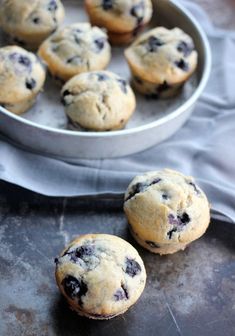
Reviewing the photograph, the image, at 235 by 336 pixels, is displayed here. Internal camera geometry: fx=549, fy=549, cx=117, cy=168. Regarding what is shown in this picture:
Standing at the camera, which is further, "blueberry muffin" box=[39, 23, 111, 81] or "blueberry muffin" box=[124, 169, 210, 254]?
"blueberry muffin" box=[39, 23, 111, 81]

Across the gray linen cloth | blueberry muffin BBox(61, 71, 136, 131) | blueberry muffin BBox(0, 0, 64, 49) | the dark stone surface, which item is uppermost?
blueberry muffin BBox(0, 0, 64, 49)

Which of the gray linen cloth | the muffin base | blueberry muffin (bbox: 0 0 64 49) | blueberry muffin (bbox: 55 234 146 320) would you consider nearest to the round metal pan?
the gray linen cloth

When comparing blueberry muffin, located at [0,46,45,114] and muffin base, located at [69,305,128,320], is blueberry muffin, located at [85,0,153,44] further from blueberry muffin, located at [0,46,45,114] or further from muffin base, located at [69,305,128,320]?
muffin base, located at [69,305,128,320]

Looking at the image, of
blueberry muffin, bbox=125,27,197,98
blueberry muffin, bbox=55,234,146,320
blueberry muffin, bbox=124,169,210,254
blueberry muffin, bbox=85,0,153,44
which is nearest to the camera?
blueberry muffin, bbox=55,234,146,320

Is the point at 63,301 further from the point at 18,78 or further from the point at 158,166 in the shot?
the point at 18,78

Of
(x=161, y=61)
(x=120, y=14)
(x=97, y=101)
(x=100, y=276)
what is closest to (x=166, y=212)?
(x=100, y=276)

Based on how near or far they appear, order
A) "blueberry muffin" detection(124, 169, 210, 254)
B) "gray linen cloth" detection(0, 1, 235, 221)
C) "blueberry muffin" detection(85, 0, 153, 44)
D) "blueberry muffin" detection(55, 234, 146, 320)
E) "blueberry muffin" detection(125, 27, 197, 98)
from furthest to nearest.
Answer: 1. "blueberry muffin" detection(85, 0, 153, 44)
2. "blueberry muffin" detection(125, 27, 197, 98)
3. "gray linen cloth" detection(0, 1, 235, 221)
4. "blueberry muffin" detection(124, 169, 210, 254)
5. "blueberry muffin" detection(55, 234, 146, 320)

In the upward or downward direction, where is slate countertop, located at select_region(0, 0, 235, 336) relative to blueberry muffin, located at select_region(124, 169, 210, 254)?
downward
